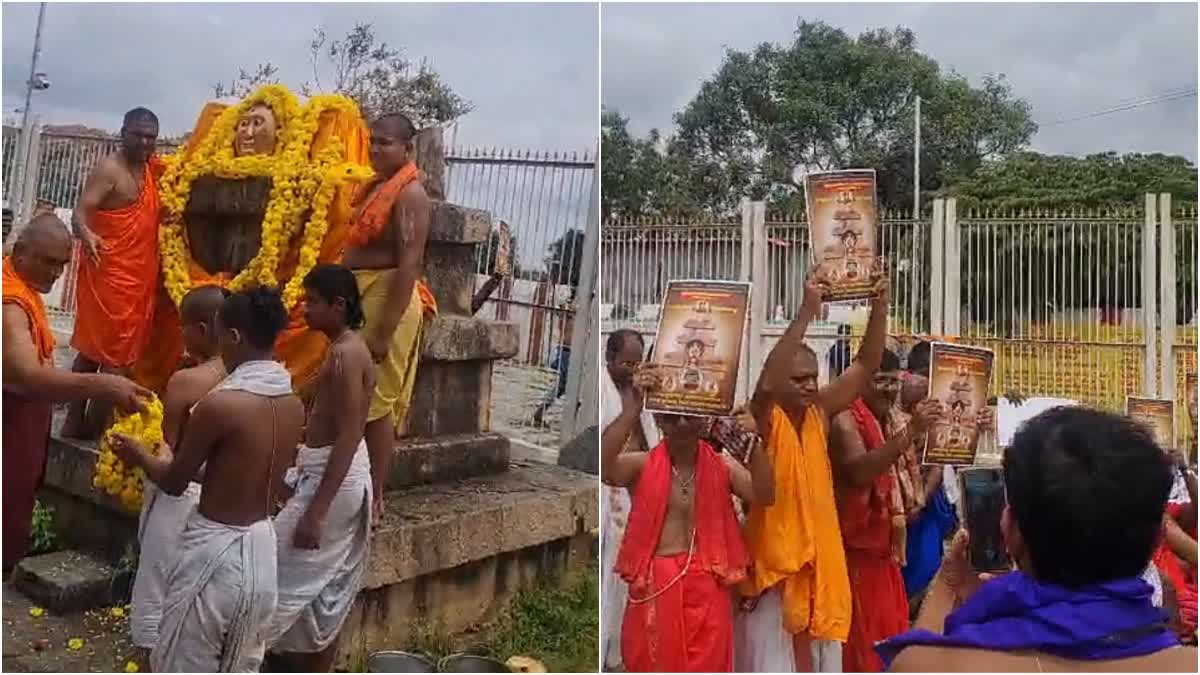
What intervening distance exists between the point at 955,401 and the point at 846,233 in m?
0.63

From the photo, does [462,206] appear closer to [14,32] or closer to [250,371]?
[250,371]

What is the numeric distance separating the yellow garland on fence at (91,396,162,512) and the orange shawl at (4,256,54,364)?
27cm

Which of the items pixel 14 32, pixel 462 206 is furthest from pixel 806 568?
pixel 14 32

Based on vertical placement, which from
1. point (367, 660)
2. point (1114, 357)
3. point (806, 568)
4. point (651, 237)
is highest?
point (651, 237)

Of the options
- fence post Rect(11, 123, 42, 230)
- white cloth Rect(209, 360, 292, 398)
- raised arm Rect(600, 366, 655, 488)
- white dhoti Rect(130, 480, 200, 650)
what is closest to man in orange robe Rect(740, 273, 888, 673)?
raised arm Rect(600, 366, 655, 488)

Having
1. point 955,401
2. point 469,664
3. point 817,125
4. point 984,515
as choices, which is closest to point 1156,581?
point 984,515

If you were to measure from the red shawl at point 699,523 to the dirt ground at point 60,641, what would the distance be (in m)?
1.44

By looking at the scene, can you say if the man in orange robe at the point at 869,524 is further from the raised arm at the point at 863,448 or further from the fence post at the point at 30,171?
the fence post at the point at 30,171

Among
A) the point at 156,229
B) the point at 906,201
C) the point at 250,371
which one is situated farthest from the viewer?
the point at 906,201

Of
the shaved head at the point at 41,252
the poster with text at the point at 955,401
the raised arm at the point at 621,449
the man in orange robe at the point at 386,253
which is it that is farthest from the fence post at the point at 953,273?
the shaved head at the point at 41,252

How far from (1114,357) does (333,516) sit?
8.55 feet

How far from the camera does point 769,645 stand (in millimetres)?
3025

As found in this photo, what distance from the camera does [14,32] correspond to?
2979 mm

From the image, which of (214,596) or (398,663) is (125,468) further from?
(398,663)
